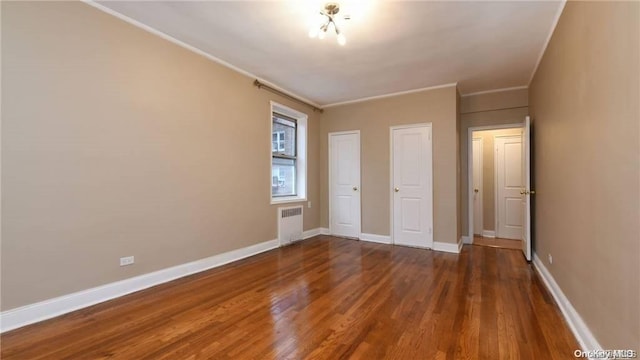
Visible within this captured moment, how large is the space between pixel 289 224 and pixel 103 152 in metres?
2.97

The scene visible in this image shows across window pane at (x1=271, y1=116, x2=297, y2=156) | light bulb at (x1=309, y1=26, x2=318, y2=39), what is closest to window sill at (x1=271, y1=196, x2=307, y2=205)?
window pane at (x1=271, y1=116, x2=297, y2=156)

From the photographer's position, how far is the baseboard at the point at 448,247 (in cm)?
441

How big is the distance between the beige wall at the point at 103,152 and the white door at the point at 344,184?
7.60 ft

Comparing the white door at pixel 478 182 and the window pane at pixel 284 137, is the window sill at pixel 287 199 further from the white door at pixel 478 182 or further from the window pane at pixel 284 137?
the white door at pixel 478 182

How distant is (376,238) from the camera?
515cm

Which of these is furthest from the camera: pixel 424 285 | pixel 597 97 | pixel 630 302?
pixel 424 285

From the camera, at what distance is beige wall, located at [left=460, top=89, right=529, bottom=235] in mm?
4621

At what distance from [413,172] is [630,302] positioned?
3539 millimetres


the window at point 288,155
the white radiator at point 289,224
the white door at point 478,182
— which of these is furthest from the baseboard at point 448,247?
the window at point 288,155

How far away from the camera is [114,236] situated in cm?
266

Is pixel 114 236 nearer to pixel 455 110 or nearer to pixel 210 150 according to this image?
pixel 210 150

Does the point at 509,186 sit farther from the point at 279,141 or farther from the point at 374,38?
the point at 279,141

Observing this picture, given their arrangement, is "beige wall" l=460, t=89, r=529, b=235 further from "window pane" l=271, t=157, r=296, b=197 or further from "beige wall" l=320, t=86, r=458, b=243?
"window pane" l=271, t=157, r=296, b=197

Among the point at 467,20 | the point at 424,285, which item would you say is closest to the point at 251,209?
the point at 424,285
